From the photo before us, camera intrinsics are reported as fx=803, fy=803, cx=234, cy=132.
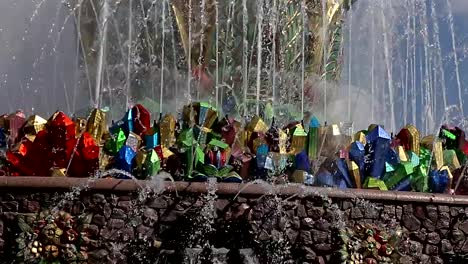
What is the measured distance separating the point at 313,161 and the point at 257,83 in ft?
13.5

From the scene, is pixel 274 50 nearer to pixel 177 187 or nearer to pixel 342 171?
pixel 342 171

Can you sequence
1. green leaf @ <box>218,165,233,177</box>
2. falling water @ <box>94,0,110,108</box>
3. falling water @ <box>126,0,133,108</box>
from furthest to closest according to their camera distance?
falling water @ <box>94,0,110,108</box> → falling water @ <box>126,0,133,108</box> → green leaf @ <box>218,165,233,177</box>

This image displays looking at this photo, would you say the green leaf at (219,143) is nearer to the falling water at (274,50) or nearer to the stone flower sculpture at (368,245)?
the stone flower sculpture at (368,245)

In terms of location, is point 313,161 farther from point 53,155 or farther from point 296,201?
point 53,155

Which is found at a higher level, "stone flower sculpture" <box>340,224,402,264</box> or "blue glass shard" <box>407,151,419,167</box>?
"blue glass shard" <box>407,151,419,167</box>

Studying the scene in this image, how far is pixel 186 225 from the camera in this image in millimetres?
6539

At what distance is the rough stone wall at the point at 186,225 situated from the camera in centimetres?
649

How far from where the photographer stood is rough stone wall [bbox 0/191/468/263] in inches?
255

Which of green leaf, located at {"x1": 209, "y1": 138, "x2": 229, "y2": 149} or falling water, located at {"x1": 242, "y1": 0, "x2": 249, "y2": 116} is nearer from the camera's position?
green leaf, located at {"x1": 209, "y1": 138, "x2": 229, "y2": 149}

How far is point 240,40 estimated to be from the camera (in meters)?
11.2

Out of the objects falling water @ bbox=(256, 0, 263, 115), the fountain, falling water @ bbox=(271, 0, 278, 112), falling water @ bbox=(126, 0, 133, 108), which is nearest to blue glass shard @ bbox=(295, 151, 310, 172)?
the fountain

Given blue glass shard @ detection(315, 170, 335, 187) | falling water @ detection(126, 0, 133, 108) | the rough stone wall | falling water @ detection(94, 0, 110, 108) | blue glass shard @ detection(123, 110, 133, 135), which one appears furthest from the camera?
falling water @ detection(94, 0, 110, 108)

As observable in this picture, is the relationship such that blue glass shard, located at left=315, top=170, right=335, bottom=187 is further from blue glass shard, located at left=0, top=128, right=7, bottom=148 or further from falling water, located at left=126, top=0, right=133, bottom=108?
falling water, located at left=126, top=0, right=133, bottom=108

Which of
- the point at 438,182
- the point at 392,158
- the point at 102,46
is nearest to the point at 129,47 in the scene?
the point at 102,46
